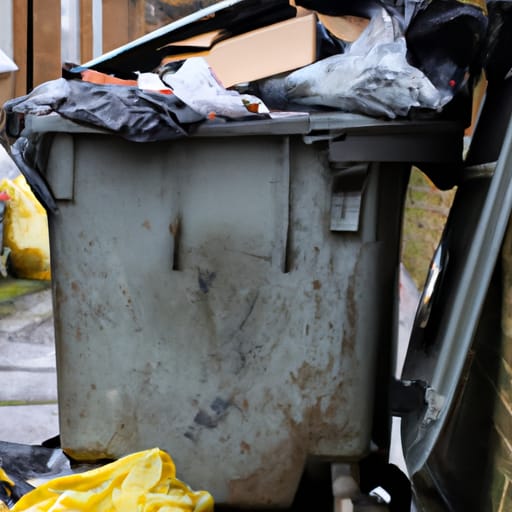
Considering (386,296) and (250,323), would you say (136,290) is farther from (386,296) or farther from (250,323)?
(386,296)

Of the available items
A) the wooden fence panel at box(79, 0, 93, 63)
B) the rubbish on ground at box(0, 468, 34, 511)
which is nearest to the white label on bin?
the rubbish on ground at box(0, 468, 34, 511)

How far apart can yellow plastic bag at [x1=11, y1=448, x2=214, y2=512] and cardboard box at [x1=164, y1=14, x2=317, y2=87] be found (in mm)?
1166

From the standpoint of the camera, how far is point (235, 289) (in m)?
2.02

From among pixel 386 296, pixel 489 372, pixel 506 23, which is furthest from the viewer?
pixel 386 296

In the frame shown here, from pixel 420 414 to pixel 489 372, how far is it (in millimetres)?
241

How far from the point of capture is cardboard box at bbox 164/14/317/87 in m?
2.09

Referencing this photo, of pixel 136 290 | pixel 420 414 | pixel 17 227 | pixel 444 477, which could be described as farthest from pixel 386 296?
pixel 17 227

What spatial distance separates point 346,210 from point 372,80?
14.0 inches

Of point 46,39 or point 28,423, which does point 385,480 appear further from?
point 46,39

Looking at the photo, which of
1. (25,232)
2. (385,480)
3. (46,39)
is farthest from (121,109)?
(46,39)

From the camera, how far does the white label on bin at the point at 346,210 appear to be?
193 centimetres

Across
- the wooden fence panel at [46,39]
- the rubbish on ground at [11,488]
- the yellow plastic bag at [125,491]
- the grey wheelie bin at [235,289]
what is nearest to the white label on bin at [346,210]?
the grey wheelie bin at [235,289]

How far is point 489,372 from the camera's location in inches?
70.1

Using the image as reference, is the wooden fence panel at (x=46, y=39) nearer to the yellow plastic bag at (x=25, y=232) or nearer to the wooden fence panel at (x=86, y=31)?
the wooden fence panel at (x=86, y=31)
